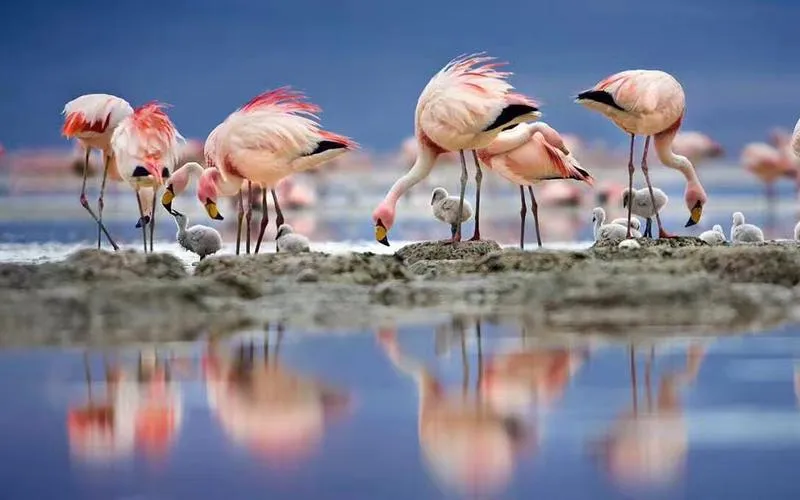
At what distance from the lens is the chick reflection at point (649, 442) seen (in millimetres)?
2732

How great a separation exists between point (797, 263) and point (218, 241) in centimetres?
388

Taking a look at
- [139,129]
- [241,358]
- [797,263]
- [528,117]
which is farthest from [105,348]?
[139,129]

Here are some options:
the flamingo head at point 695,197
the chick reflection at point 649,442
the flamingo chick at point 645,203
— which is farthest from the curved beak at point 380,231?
the chick reflection at point 649,442

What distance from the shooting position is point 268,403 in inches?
135

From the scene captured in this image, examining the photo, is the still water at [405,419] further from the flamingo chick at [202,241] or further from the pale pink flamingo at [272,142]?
the flamingo chick at [202,241]

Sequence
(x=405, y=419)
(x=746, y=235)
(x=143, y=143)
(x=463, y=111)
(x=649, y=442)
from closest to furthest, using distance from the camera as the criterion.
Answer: (x=649, y=442) → (x=405, y=419) → (x=463, y=111) → (x=143, y=143) → (x=746, y=235)

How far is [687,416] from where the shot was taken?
3.25 meters

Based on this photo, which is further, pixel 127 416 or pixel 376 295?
pixel 376 295

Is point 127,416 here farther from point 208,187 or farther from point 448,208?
point 448,208

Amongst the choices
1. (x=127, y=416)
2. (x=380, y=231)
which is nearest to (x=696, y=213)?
(x=380, y=231)

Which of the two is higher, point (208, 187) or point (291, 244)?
point (208, 187)

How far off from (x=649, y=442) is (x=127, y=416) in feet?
3.57

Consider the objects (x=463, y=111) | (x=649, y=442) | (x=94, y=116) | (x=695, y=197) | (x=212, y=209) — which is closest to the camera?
(x=649, y=442)

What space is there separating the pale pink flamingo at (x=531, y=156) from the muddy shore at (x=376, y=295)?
2253 mm
